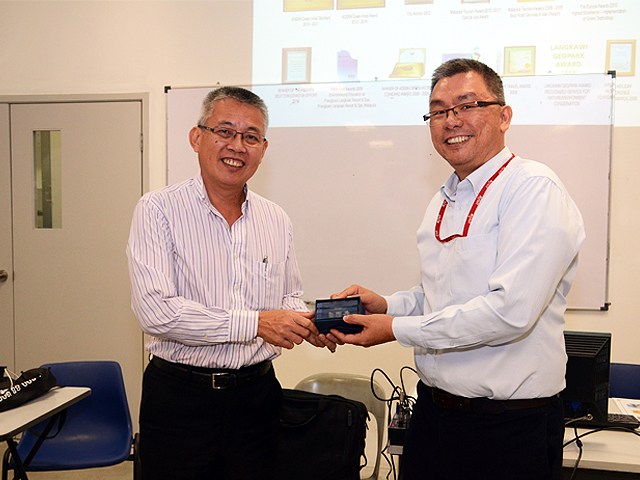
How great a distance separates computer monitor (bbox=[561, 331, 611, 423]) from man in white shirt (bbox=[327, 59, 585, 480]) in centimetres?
44

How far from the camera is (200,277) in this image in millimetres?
1855

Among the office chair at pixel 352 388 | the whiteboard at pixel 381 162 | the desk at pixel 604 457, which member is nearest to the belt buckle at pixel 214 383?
the desk at pixel 604 457

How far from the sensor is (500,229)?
1.53 metres

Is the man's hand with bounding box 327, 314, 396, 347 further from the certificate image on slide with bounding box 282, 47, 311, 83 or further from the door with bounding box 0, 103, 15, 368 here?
the door with bounding box 0, 103, 15, 368

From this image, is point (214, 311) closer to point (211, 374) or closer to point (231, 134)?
point (211, 374)

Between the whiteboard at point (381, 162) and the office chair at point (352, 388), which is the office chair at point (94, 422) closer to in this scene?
the office chair at point (352, 388)

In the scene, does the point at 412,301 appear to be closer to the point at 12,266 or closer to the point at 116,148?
the point at 116,148

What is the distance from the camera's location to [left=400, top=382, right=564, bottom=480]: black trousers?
147 cm

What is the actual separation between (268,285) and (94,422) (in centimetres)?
157

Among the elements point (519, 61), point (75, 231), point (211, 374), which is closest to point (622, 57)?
point (519, 61)

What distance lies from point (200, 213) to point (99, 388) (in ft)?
4.95

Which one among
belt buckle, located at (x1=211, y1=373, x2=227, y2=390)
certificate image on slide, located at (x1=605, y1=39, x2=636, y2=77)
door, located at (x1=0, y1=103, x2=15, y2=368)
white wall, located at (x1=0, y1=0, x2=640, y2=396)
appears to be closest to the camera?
belt buckle, located at (x1=211, y1=373, x2=227, y2=390)

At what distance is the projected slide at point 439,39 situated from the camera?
3.27 meters

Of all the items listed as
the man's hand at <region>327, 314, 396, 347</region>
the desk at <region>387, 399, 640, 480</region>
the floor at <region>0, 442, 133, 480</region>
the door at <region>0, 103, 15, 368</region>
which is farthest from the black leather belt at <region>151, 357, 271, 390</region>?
the door at <region>0, 103, 15, 368</region>
